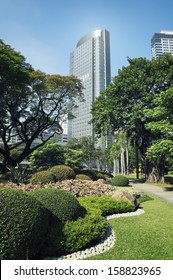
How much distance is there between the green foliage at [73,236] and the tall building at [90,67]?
116922mm

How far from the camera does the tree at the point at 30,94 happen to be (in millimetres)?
21225

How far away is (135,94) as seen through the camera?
26.7 meters

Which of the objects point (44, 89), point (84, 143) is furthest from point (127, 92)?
point (84, 143)

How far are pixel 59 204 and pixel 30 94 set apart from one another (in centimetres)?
2167

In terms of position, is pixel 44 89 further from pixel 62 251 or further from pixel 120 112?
pixel 62 251

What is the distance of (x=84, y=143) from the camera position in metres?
62.9

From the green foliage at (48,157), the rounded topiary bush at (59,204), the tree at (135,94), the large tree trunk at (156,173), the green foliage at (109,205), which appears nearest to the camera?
the rounded topiary bush at (59,204)

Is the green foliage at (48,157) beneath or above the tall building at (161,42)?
beneath

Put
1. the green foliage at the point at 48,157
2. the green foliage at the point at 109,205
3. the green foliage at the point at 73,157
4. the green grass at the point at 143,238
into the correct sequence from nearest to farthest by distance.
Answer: the green grass at the point at 143,238, the green foliage at the point at 109,205, the green foliage at the point at 48,157, the green foliage at the point at 73,157

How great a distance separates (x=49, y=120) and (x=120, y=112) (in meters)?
9.97

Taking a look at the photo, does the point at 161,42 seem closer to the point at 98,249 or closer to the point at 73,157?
the point at 73,157

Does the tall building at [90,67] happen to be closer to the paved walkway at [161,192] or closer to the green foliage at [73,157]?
the green foliage at [73,157]

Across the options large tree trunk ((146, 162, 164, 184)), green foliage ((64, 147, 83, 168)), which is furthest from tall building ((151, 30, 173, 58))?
large tree trunk ((146, 162, 164, 184))

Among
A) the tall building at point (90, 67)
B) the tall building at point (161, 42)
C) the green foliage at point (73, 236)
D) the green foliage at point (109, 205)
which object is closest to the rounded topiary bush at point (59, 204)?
the green foliage at point (73, 236)
